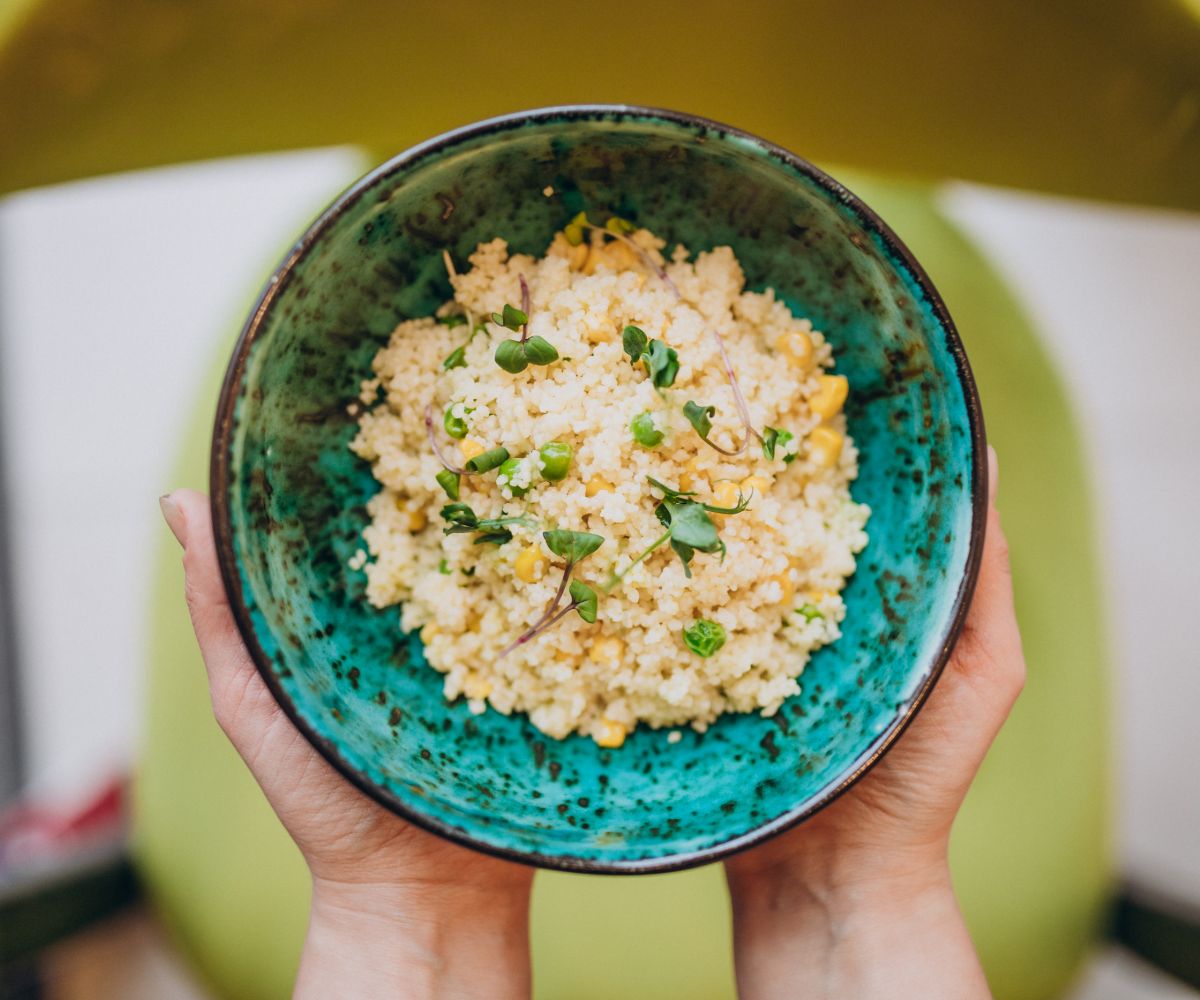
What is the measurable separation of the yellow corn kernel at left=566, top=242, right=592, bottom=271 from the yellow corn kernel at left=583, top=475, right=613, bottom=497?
267mm

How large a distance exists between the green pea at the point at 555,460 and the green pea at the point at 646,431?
0.24 feet

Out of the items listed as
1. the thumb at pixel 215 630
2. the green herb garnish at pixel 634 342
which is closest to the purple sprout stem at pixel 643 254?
the green herb garnish at pixel 634 342

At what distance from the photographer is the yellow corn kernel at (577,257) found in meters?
1.11

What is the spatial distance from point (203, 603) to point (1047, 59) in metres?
1.24

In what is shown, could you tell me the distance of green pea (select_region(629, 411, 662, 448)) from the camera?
3.26ft

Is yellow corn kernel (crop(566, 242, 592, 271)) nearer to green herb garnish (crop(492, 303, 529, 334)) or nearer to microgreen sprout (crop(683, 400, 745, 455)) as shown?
green herb garnish (crop(492, 303, 529, 334))

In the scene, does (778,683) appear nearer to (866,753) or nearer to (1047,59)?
(866,753)

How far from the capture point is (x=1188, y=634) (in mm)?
2270

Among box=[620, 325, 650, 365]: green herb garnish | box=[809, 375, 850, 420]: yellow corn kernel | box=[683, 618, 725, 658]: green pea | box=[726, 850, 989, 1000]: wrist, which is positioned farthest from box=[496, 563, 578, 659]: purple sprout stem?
box=[726, 850, 989, 1000]: wrist

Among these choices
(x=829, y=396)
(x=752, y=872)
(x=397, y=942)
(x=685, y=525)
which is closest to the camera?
(x=685, y=525)

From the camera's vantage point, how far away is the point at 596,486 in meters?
1.01

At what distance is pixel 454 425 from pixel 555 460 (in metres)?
→ 0.13

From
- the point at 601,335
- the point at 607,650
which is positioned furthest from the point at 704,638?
the point at 601,335

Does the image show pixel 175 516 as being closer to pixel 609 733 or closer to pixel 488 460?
pixel 488 460
